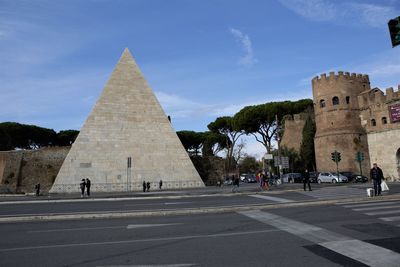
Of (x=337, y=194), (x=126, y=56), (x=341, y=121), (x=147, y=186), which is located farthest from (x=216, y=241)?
(x=341, y=121)

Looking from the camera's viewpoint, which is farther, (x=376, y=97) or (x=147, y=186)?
(x=376, y=97)

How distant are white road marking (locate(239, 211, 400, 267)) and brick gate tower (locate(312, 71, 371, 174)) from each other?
Result: 100 ft

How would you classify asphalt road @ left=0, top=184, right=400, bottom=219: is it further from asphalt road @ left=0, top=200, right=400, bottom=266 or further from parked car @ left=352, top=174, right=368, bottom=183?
parked car @ left=352, top=174, right=368, bottom=183

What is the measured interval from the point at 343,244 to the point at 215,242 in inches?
84.5

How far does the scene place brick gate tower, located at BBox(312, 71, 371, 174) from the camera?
116ft

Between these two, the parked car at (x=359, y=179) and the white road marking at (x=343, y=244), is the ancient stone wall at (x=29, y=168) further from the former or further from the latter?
the white road marking at (x=343, y=244)

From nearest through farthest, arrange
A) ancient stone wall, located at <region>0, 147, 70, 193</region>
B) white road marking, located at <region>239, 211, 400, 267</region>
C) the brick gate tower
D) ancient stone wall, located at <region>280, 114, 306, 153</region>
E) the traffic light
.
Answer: white road marking, located at <region>239, 211, 400, 267</region> < the traffic light < ancient stone wall, located at <region>0, 147, 70, 193</region> < the brick gate tower < ancient stone wall, located at <region>280, 114, 306, 153</region>

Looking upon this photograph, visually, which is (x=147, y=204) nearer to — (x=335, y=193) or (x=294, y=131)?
(x=335, y=193)

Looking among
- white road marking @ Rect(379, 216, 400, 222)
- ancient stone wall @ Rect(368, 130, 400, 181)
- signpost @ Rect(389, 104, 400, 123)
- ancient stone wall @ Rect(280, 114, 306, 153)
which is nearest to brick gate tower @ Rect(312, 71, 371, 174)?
ancient stone wall @ Rect(368, 130, 400, 181)

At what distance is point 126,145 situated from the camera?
1079 inches

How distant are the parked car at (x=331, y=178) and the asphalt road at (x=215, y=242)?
71.8 feet

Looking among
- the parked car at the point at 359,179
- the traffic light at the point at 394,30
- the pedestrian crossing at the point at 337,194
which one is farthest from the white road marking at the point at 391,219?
the parked car at the point at 359,179

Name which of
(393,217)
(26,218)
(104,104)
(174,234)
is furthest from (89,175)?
(393,217)

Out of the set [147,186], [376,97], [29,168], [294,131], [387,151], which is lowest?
[147,186]
